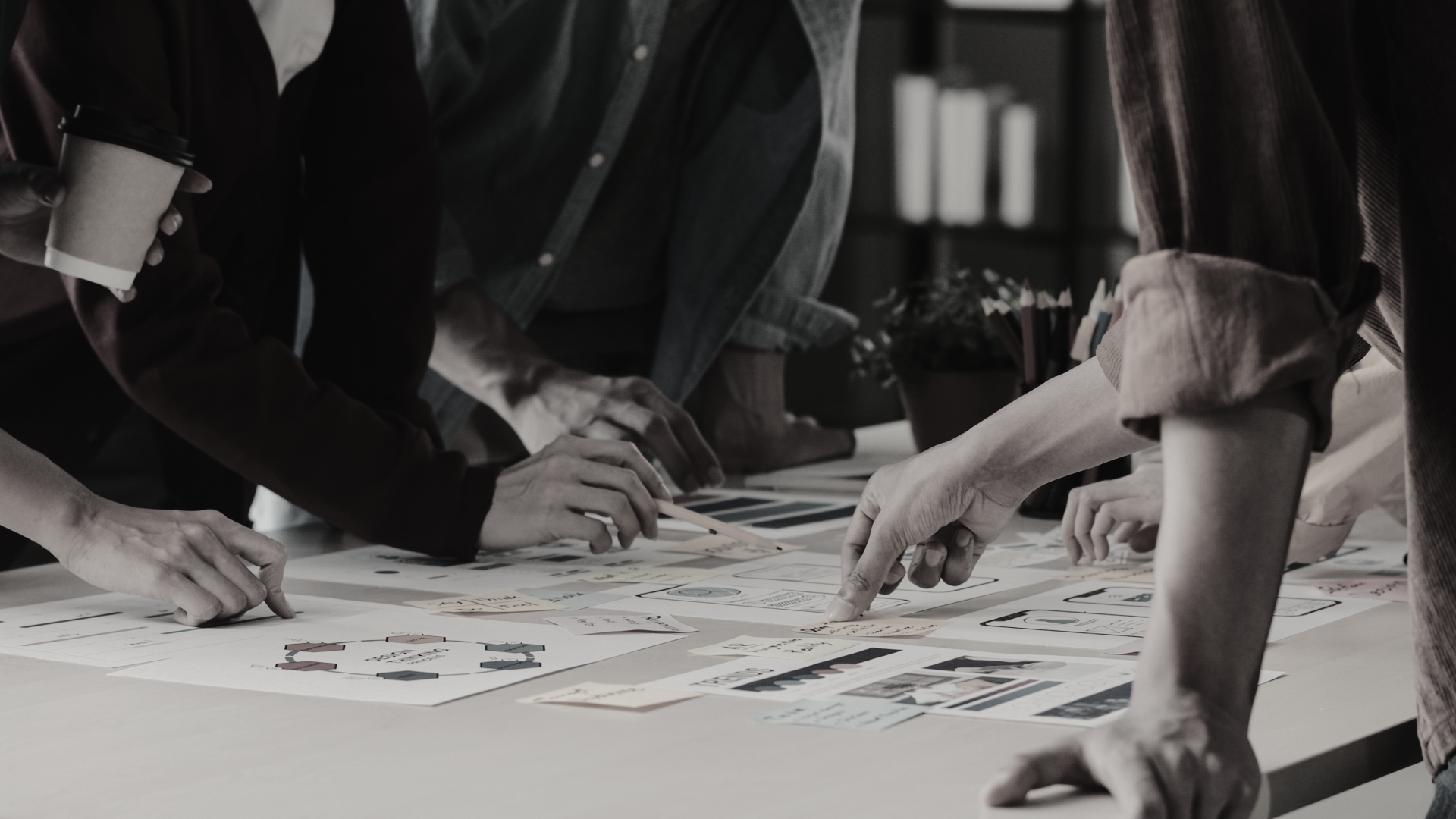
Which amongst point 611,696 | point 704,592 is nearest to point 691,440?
point 704,592

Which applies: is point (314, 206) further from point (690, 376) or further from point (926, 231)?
point (926, 231)

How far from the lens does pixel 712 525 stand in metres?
1.50

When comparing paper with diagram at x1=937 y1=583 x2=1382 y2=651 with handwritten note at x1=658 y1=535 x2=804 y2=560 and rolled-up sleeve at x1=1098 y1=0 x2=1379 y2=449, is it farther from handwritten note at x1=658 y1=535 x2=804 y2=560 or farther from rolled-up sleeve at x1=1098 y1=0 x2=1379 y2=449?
rolled-up sleeve at x1=1098 y1=0 x2=1379 y2=449

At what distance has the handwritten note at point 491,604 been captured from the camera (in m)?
1.22

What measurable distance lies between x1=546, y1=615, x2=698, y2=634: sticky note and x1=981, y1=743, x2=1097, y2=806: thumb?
471mm

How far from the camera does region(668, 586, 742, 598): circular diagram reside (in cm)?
128

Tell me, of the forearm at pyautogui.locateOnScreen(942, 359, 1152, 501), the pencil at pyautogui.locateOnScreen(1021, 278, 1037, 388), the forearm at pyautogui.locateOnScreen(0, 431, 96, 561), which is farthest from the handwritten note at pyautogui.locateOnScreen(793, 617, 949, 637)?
the pencil at pyautogui.locateOnScreen(1021, 278, 1037, 388)

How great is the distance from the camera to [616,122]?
6.77 ft

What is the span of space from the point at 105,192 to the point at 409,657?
1.38 feet

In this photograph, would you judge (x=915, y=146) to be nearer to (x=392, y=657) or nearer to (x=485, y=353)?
(x=485, y=353)

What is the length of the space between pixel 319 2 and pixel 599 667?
2.84 ft

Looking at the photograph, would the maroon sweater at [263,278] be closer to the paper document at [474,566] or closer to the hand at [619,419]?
the paper document at [474,566]

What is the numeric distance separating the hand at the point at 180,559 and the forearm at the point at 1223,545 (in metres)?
0.73

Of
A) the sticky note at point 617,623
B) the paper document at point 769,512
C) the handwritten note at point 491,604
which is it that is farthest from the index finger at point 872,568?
the paper document at point 769,512
